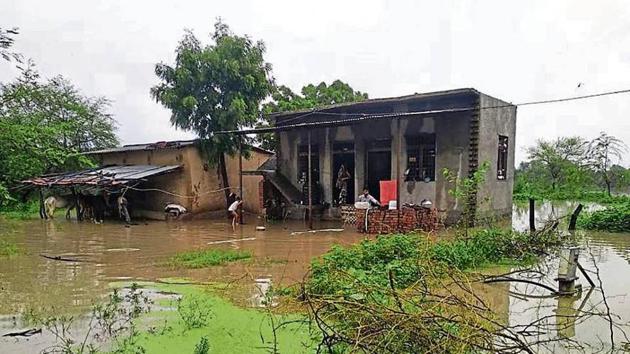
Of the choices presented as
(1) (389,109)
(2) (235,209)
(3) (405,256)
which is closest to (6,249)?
(3) (405,256)

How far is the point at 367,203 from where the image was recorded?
15.4m

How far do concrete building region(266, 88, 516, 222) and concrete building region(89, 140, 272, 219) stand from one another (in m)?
2.79

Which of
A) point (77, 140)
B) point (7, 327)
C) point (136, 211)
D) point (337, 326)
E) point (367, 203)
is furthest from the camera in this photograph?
point (77, 140)

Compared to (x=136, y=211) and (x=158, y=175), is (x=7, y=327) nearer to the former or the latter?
(x=158, y=175)

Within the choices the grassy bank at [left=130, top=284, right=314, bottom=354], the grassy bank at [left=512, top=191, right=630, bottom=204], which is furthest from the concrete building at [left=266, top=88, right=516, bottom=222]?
the grassy bank at [left=512, top=191, right=630, bottom=204]

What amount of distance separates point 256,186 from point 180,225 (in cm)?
485

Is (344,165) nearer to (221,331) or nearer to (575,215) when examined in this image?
(575,215)

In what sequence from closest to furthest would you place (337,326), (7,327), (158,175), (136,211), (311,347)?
(337,326), (311,347), (7,327), (158,175), (136,211)

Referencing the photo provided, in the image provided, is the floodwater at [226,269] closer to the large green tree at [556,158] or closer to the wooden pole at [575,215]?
the wooden pole at [575,215]

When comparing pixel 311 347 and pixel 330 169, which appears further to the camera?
pixel 330 169

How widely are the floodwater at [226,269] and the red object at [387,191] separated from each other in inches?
73.8

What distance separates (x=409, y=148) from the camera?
17031 millimetres

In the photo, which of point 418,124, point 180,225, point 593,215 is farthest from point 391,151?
point 180,225

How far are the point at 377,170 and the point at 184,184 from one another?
847 centimetres
